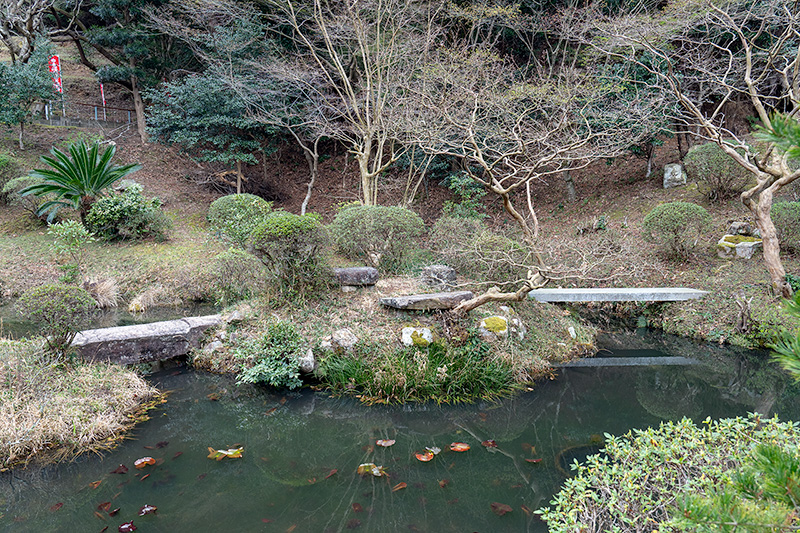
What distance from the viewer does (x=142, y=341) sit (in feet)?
18.3

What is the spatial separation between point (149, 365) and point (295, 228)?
2.46m

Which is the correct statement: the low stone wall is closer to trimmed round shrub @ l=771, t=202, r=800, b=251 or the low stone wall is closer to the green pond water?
the green pond water

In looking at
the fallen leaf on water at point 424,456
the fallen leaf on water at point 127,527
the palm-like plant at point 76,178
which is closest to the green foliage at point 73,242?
the palm-like plant at point 76,178

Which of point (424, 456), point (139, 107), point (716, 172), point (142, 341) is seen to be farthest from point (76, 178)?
point (716, 172)

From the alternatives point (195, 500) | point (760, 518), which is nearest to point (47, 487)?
point (195, 500)

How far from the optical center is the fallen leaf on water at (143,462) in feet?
12.6

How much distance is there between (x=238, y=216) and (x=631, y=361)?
7261mm

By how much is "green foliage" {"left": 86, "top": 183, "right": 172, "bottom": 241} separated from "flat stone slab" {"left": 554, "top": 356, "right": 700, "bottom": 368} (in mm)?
9426

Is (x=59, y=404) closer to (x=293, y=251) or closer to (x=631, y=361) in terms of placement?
(x=293, y=251)

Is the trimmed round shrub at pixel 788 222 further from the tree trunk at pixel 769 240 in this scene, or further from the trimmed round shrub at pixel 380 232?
the trimmed round shrub at pixel 380 232

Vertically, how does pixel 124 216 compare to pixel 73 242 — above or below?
above

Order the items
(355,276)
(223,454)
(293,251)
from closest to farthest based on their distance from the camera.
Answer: (223,454)
(293,251)
(355,276)

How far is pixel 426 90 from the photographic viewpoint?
970 cm

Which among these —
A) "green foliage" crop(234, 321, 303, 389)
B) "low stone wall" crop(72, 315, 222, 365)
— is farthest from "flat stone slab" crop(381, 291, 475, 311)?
"low stone wall" crop(72, 315, 222, 365)
